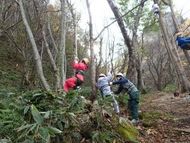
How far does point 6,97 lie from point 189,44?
5.18m

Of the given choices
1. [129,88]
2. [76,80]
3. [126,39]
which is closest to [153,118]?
[129,88]

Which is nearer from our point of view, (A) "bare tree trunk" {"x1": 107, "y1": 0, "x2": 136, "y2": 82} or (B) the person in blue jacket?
(B) the person in blue jacket

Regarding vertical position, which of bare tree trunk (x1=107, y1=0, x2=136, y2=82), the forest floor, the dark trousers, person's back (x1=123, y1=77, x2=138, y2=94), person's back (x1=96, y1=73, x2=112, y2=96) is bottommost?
the forest floor

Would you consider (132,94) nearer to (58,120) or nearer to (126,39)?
(126,39)

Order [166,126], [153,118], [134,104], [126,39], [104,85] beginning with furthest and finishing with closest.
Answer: [126,39] → [104,85] → [153,118] → [134,104] → [166,126]

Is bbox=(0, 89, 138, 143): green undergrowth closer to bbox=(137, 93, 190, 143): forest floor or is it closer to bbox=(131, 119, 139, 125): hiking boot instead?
bbox=(137, 93, 190, 143): forest floor

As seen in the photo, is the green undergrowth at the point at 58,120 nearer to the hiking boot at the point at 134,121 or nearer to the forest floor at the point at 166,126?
the forest floor at the point at 166,126

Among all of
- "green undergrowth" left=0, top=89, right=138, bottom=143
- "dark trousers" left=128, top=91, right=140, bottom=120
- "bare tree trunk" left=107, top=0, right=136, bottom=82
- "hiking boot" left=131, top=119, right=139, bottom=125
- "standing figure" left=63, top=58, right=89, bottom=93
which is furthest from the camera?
"bare tree trunk" left=107, top=0, right=136, bottom=82

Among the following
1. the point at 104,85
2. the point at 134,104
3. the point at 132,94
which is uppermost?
the point at 104,85

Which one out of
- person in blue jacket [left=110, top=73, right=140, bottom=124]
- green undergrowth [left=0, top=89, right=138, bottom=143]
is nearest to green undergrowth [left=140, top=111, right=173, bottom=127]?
person in blue jacket [left=110, top=73, right=140, bottom=124]

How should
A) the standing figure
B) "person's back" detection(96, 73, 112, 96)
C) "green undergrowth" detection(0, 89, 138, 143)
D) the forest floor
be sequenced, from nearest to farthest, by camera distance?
"green undergrowth" detection(0, 89, 138, 143) < the forest floor < the standing figure < "person's back" detection(96, 73, 112, 96)

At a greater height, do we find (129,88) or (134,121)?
(129,88)

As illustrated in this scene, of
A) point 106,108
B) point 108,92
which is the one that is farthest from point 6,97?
point 108,92

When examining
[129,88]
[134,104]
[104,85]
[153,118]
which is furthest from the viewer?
[104,85]
